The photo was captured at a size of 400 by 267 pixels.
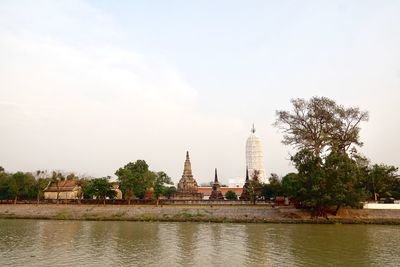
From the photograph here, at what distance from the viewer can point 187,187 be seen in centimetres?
8331

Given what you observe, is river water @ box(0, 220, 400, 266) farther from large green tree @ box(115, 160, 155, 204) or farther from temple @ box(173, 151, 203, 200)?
temple @ box(173, 151, 203, 200)

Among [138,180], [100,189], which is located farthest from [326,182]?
[100,189]

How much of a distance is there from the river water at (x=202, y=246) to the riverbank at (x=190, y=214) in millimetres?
5373

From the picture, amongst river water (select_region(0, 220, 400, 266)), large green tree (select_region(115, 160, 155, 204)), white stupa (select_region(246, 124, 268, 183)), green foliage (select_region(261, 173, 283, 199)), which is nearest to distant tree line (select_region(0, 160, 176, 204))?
large green tree (select_region(115, 160, 155, 204))

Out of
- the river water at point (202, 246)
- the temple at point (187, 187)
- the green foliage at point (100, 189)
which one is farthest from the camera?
the temple at point (187, 187)

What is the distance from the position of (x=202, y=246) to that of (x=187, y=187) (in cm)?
5598

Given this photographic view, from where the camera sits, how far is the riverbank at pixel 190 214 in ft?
Result: 145

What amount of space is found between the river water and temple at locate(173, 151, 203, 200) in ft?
135

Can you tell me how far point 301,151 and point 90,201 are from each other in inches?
1319

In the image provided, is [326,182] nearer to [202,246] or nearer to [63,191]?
[202,246]

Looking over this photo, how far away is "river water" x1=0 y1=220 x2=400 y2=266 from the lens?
2205cm

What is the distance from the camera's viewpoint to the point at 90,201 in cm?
6100

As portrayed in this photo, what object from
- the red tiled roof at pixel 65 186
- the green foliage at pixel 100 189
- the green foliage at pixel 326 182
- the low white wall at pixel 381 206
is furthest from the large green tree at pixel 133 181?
the low white wall at pixel 381 206

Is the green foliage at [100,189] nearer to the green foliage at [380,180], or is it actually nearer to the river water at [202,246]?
the river water at [202,246]
